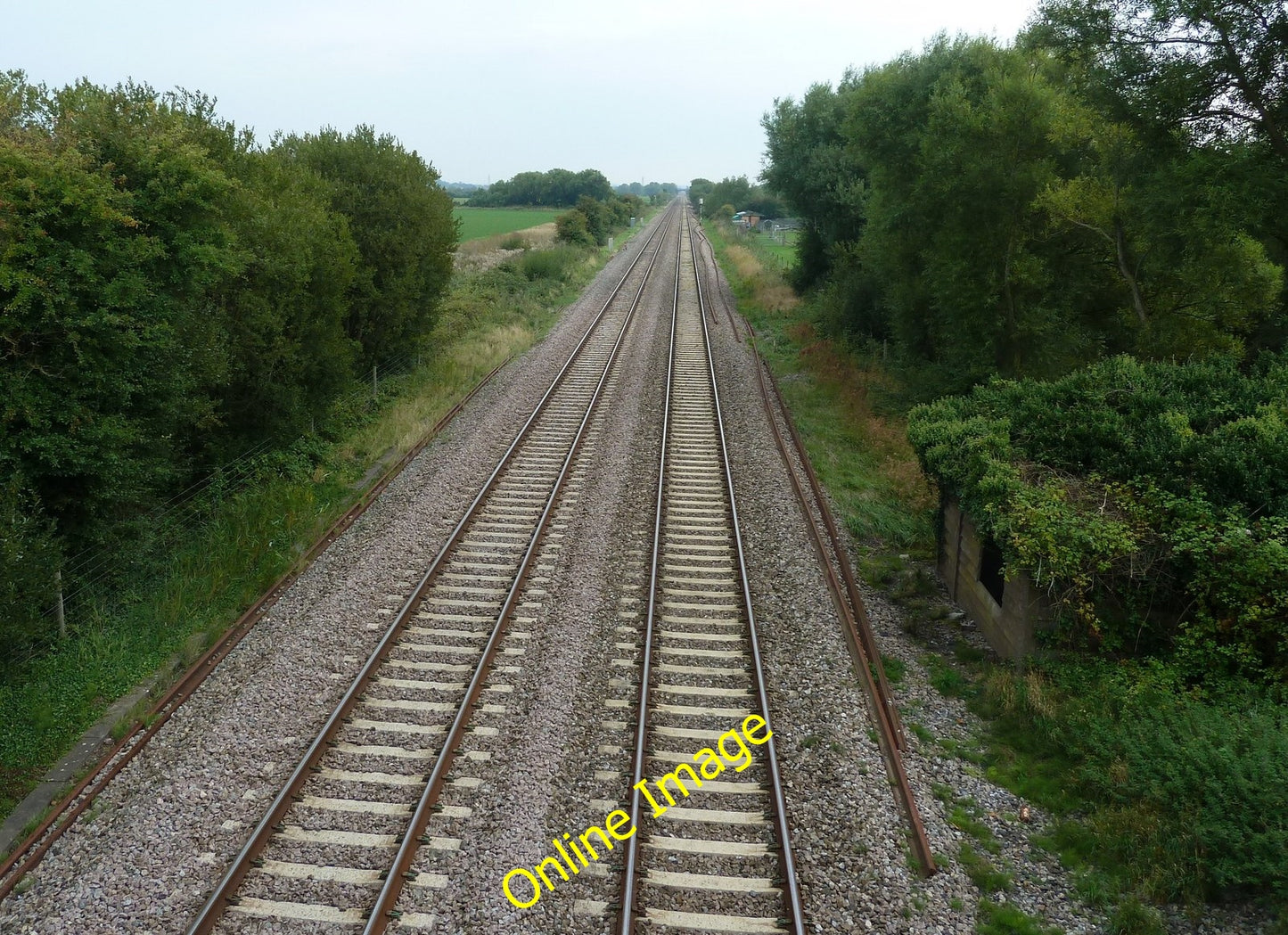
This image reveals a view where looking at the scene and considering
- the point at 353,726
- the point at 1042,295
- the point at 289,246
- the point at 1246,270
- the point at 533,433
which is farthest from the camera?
the point at 533,433

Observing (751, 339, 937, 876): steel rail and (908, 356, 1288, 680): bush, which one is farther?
(908, 356, 1288, 680): bush

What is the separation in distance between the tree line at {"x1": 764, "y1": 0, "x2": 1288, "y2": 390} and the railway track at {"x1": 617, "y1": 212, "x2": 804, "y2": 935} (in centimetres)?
759

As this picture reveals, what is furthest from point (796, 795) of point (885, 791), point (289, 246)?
point (289, 246)

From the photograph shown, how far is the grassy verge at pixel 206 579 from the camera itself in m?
8.38

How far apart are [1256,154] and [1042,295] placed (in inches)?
184

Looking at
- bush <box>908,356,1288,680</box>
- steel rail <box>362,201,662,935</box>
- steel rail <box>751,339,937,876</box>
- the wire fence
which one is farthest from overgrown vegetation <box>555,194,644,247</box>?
bush <box>908,356,1288,680</box>

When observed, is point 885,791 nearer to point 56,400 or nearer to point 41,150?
point 56,400

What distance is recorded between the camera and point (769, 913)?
6215 millimetres

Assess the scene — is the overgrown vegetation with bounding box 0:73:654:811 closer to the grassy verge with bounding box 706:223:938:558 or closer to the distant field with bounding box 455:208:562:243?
the grassy verge with bounding box 706:223:938:558

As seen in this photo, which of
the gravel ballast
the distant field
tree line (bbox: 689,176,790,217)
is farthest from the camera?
tree line (bbox: 689,176,790,217)

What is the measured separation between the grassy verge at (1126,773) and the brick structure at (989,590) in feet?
1.01

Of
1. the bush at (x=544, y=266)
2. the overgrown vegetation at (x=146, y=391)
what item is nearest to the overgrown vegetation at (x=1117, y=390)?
the overgrown vegetation at (x=146, y=391)

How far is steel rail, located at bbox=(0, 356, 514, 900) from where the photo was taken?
674 cm

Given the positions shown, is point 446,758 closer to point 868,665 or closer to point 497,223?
point 868,665
